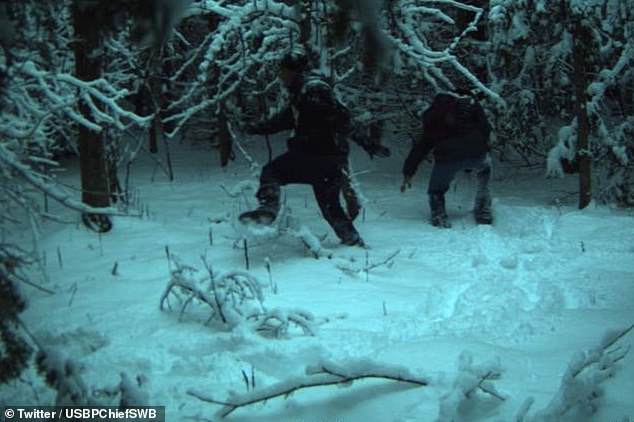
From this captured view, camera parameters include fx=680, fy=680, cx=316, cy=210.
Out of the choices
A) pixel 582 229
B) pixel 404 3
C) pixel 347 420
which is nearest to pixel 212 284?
pixel 347 420

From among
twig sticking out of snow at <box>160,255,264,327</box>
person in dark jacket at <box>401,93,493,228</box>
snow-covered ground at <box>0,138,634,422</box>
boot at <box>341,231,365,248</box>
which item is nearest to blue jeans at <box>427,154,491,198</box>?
person in dark jacket at <box>401,93,493,228</box>

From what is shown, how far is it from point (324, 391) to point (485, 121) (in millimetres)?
5048

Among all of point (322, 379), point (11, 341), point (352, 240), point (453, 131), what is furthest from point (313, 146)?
point (11, 341)

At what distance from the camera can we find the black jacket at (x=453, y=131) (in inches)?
293

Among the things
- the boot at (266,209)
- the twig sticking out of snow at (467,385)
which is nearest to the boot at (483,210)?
the boot at (266,209)

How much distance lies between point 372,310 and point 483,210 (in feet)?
11.5

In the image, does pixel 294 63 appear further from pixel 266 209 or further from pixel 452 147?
pixel 452 147

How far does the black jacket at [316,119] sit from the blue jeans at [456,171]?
1712 millimetres

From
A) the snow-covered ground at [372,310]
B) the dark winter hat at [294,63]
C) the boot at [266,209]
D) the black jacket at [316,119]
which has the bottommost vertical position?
the snow-covered ground at [372,310]

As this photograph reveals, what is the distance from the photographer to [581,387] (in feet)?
9.28

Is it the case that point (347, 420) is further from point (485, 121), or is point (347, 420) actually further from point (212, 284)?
point (485, 121)

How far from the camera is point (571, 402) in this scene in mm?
2807

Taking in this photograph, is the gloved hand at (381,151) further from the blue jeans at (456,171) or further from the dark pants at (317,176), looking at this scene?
the blue jeans at (456,171)

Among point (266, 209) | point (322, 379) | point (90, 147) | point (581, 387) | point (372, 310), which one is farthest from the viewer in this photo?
point (90, 147)
